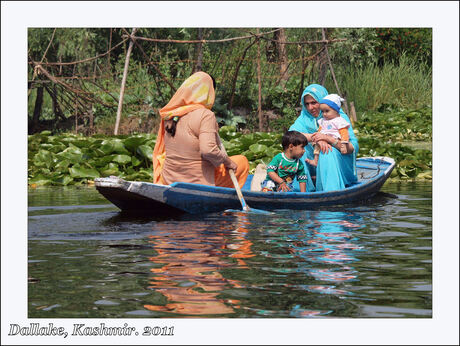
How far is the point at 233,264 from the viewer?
5367mm

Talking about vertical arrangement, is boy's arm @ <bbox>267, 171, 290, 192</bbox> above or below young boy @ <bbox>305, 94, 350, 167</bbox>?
below

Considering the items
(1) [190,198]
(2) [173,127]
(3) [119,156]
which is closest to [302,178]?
(1) [190,198]

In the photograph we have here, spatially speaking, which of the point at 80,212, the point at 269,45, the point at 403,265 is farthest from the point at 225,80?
the point at 403,265

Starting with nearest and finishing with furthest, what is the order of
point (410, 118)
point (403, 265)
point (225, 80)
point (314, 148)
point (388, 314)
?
point (388, 314)
point (403, 265)
point (314, 148)
point (225, 80)
point (410, 118)

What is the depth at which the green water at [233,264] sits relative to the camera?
4332 mm

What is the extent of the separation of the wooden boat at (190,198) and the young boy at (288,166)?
0.35m

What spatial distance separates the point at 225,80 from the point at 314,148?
323 inches

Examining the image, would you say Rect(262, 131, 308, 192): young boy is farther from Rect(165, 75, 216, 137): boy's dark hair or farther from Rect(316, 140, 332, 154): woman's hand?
Rect(165, 75, 216, 137): boy's dark hair

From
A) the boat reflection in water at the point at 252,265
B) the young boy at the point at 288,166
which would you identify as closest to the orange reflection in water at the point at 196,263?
the boat reflection in water at the point at 252,265

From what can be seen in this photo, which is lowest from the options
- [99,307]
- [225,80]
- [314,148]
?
[99,307]

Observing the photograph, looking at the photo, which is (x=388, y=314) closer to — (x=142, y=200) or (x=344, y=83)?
(x=142, y=200)

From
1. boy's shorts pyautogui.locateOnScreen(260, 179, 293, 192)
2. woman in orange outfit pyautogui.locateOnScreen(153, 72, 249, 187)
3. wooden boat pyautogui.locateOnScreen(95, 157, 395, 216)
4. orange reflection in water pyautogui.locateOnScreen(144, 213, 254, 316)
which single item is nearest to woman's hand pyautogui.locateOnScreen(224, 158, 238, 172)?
woman in orange outfit pyautogui.locateOnScreen(153, 72, 249, 187)

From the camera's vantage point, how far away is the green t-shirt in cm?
834

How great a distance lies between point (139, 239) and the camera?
6.46 m
